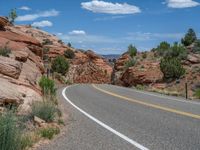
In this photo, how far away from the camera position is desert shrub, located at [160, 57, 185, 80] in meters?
43.3

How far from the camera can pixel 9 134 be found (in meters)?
8.26

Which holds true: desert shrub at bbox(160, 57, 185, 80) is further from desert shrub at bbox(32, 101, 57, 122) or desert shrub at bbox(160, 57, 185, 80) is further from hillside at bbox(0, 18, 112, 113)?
desert shrub at bbox(32, 101, 57, 122)

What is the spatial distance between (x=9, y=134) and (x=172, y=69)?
3689 cm

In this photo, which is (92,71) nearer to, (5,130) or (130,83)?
(130,83)

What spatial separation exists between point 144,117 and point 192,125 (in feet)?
7.85

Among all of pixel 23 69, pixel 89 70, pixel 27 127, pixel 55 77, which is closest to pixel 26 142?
pixel 27 127

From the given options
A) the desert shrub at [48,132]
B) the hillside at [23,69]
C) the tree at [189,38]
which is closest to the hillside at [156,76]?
the tree at [189,38]

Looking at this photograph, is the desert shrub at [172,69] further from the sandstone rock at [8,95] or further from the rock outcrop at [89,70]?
the rock outcrop at [89,70]

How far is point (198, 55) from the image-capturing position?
4947 cm

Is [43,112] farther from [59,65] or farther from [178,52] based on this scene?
[59,65]

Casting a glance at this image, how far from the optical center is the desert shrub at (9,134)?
8.13m

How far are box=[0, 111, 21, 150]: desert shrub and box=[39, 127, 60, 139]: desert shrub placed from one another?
5.90 feet

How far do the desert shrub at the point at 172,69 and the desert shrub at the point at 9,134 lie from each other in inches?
1416

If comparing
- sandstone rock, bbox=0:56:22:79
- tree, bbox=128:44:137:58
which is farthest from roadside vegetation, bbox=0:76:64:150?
tree, bbox=128:44:137:58
